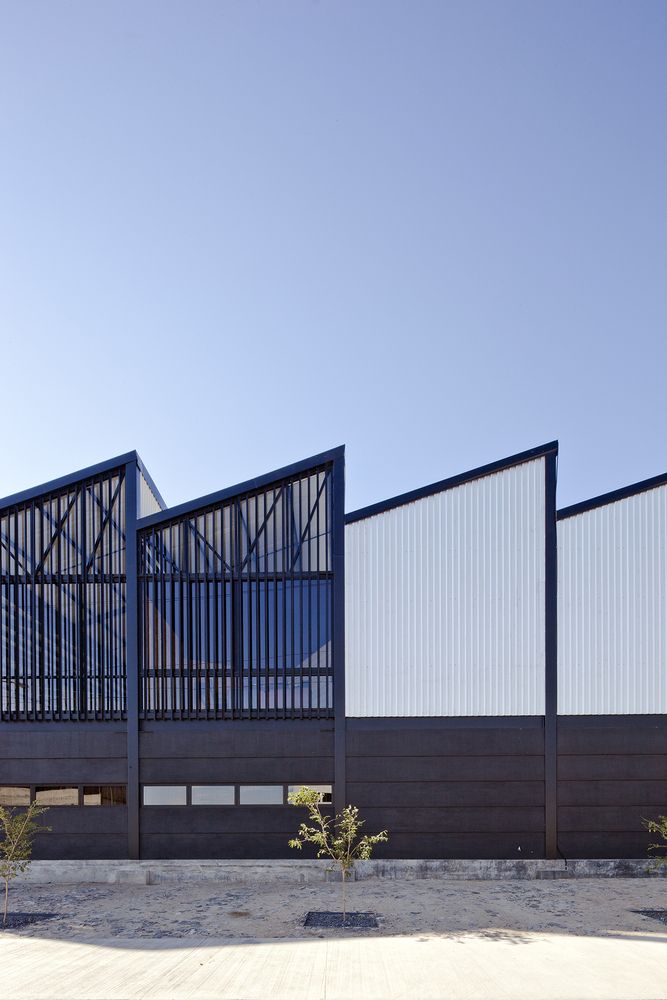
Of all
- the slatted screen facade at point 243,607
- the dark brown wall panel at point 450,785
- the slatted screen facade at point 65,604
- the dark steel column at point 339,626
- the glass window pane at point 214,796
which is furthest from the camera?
the slatted screen facade at point 65,604

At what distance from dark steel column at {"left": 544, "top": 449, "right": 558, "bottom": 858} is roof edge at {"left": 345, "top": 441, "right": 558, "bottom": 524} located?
1.11 feet

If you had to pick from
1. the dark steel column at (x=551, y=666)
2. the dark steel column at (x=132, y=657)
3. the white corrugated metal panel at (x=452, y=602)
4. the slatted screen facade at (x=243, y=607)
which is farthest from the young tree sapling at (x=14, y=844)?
the dark steel column at (x=551, y=666)

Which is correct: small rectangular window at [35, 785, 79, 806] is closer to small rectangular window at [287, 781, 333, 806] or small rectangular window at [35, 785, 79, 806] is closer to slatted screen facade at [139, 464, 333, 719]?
slatted screen facade at [139, 464, 333, 719]

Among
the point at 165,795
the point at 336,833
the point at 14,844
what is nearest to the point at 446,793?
the point at 336,833

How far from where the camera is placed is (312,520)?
18.2 metres

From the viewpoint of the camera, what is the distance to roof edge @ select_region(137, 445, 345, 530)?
18.1 metres

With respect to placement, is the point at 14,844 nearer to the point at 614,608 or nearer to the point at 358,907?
the point at 358,907

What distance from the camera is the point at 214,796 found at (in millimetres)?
17578

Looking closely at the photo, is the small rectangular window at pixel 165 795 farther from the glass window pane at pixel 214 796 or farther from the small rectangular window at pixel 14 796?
the small rectangular window at pixel 14 796

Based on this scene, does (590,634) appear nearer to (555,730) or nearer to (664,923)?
(555,730)

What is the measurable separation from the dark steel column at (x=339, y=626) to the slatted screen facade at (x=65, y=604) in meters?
5.90

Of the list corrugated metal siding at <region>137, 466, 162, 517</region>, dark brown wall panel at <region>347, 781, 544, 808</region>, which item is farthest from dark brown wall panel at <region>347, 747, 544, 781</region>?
corrugated metal siding at <region>137, 466, 162, 517</region>

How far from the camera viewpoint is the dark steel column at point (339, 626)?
57.1ft

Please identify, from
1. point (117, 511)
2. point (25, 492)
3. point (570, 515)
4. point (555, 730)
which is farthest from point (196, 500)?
point (555, 730)
